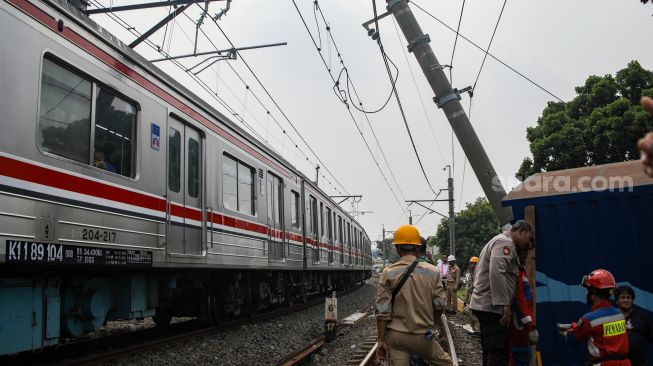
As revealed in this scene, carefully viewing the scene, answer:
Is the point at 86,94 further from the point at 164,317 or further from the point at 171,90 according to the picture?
the point at 164,317

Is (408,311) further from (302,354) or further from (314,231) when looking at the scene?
(314,231)

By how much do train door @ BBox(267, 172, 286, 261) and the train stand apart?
117cm

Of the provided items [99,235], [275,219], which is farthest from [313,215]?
[99,235]

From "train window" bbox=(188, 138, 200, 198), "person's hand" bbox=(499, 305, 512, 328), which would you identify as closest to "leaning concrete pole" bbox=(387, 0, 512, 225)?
"person's hand" bbox=(499, 305, 512, 328)

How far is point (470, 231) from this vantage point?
43.9 metres

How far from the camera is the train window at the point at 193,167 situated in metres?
7.35

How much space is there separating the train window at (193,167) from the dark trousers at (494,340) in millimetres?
4279

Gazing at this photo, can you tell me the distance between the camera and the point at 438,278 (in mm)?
3859

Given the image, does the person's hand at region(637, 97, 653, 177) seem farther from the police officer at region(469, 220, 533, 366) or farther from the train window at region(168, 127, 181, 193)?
the train window at region(168, 127, 181, 193)

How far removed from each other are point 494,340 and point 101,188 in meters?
3.74

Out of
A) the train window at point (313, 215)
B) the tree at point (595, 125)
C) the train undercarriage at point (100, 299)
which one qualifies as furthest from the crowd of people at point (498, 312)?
the tree at point (595, 125)

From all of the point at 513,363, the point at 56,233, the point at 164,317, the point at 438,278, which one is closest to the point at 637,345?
the point at 513,363

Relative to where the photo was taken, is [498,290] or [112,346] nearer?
[498,290]

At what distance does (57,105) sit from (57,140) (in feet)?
1.04
